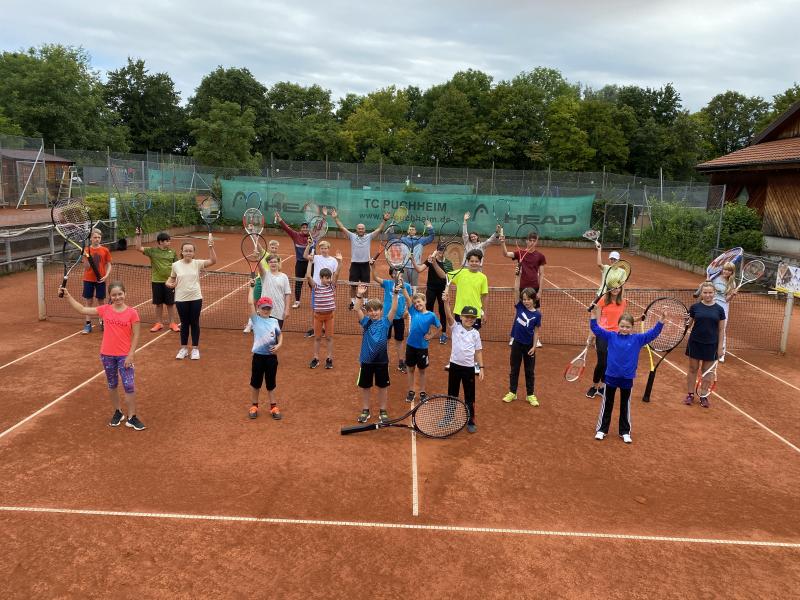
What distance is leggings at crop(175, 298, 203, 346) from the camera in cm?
968

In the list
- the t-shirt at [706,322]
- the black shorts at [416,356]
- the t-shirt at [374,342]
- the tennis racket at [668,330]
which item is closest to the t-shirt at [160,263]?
the t-shirt at [374,342]

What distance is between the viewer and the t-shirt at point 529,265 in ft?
35.3

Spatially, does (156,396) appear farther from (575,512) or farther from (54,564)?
(575,512)

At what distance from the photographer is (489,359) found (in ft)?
35.3

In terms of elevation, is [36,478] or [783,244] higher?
[783,244]

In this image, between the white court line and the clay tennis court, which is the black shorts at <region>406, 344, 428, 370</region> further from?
the white court line

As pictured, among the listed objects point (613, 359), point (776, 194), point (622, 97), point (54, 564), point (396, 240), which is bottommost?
point (54, 564)

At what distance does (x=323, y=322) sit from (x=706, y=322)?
19.7ft

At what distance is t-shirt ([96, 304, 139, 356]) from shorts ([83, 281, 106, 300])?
184 inches

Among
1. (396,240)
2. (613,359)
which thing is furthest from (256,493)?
(396,240)

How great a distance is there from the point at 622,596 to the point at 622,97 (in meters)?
79.0

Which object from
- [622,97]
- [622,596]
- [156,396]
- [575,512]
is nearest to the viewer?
[622,596]

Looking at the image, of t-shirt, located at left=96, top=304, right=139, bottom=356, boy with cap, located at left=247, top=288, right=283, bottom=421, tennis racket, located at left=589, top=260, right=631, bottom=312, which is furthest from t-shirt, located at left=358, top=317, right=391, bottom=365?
tennis racket, located at left=589, top=260, right=631, bottom=312

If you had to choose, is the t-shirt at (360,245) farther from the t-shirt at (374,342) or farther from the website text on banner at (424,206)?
the website text on banner at (424,206)
